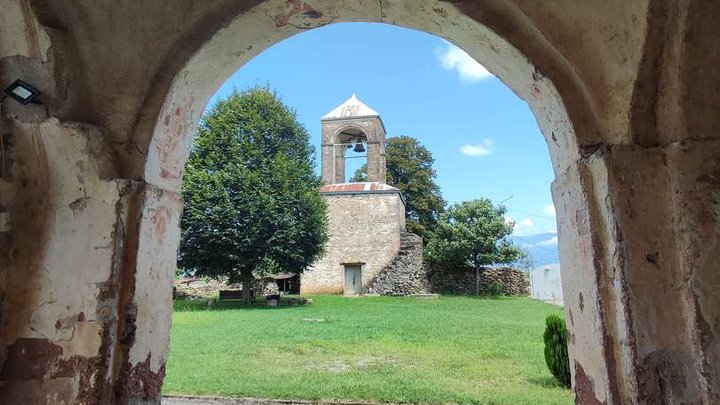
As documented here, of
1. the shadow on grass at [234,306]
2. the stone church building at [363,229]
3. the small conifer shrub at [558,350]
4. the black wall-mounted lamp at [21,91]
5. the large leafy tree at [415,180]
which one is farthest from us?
the large leafy tree at [415,180]

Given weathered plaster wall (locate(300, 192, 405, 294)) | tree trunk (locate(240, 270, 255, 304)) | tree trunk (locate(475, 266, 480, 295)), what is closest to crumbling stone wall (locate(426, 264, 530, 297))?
tree trunk (locate(475, 266, 480, 295))

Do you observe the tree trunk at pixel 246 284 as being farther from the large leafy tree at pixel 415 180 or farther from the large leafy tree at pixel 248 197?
the large leafy tree at pixel 415 180

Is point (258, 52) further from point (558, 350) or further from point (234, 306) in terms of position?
point (234, 306)

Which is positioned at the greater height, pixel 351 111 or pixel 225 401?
pixel 351 111

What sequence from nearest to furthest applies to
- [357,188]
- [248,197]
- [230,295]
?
[248,197]
[230,295]
[357,188]

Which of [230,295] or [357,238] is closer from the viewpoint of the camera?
[230,295]

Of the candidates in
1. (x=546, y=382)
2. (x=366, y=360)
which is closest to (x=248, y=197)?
(x=366, y=360)

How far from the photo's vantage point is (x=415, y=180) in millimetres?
31469

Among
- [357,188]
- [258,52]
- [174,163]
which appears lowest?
[174,163]

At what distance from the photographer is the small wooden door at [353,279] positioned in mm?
22125

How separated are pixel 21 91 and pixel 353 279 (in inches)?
821

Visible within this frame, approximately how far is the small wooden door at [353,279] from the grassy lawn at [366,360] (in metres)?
10.6

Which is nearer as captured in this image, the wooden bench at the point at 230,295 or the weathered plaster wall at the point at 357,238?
the wooden bench at the point at 230,295

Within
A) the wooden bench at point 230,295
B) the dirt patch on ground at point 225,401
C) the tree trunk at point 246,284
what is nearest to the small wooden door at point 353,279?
the wooden bench at point 230,295
